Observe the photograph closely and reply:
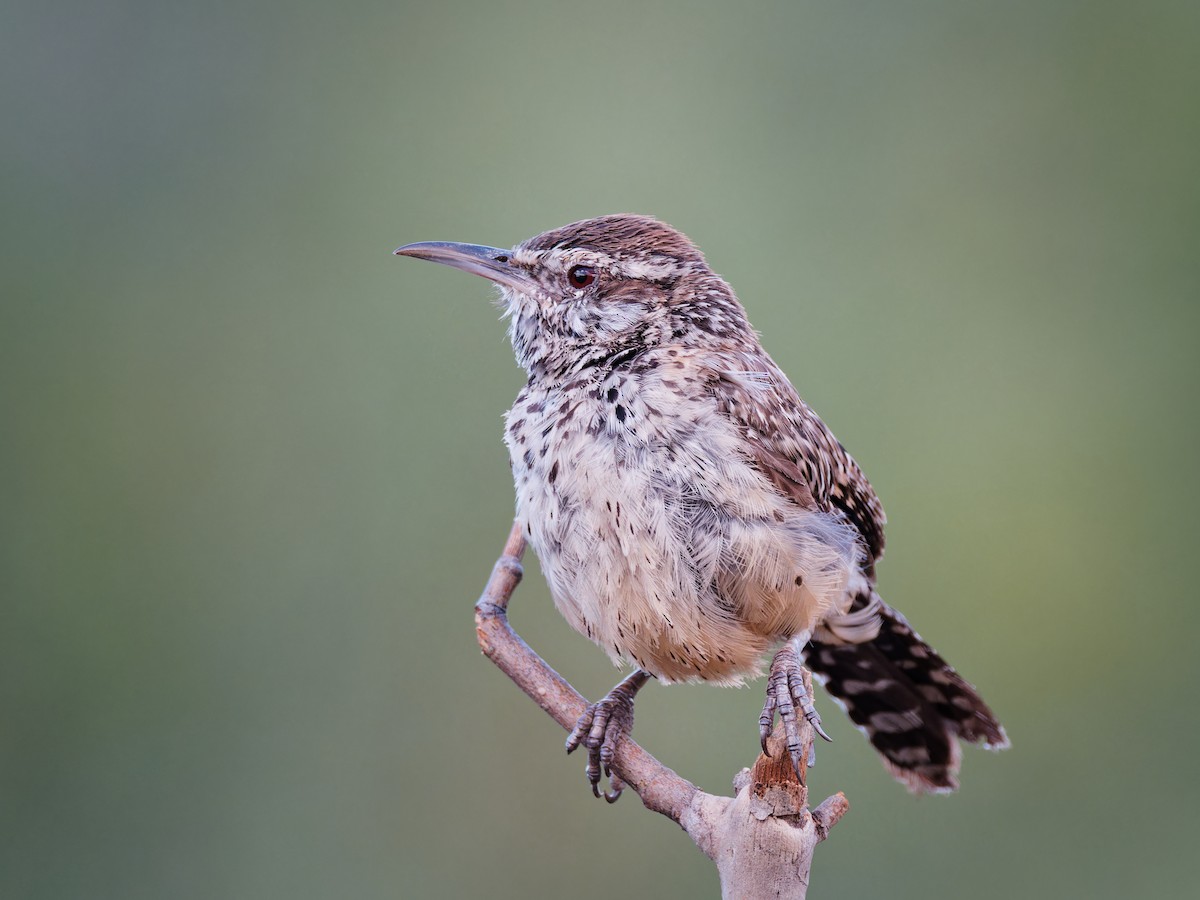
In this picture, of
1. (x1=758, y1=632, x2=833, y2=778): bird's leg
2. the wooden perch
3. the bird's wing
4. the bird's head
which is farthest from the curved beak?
(x1=758, y1=632, x2=833, y2=778): bird's leg

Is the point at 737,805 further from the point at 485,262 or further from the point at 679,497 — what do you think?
the point at 485,262

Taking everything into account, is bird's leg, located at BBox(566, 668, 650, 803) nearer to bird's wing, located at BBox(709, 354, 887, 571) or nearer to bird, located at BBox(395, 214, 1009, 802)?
bird, located at BBox(395, 214, 1009, 802)

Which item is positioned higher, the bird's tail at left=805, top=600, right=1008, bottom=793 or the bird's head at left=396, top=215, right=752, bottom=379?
the bird's head at left=396, top=215, right=752, bottom=379

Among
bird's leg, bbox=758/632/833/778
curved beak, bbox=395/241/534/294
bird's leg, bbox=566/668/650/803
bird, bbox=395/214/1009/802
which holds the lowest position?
bird's leg, bbox=566/668/650/803

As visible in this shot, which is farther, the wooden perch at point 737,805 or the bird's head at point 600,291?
the bird's head at point 600,291

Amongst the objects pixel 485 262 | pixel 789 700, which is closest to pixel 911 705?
pixel 789 700

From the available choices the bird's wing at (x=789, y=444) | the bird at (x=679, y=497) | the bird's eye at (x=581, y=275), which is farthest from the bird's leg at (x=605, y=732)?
the bird's eye at (x=581, y=275)

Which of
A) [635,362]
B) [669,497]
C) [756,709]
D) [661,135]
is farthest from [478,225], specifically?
[669,497]

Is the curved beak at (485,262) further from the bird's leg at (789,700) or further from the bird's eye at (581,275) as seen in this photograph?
the bird's leg at (789,700)
